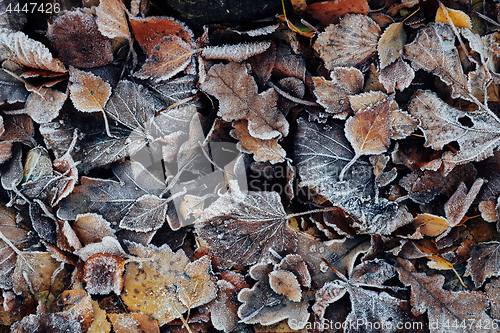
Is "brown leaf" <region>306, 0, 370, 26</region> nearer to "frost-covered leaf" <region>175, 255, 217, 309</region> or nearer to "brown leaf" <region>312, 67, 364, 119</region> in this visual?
"brown leaf" <region>312, 67, 364, 119</region>

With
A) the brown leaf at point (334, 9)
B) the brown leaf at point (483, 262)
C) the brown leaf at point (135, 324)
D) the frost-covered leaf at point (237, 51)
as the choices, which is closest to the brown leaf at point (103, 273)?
the brown leaf at point (135, 324)

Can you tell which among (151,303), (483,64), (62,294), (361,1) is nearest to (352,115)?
(361,1)

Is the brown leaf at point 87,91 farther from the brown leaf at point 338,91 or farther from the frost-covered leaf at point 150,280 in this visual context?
the brown leaf at point 338,91

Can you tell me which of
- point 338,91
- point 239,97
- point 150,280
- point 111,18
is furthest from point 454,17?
point 150,280

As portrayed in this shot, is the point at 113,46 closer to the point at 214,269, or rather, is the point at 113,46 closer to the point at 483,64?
the point at 214,269

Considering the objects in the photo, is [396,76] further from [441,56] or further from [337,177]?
[337,177]

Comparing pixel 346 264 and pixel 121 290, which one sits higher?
pixel 346 264
